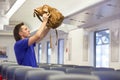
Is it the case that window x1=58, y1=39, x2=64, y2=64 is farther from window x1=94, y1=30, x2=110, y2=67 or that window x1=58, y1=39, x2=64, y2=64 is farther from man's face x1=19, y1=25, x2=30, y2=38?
man's face x1=19, y1=25, x2=30, y2=38

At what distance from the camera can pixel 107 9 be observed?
19.6 feet

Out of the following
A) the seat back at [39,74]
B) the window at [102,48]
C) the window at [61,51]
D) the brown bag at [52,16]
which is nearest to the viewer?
the seat back at [39,74]

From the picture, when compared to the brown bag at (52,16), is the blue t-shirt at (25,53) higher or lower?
lower

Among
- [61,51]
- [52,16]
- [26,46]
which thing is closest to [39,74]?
[26,46]

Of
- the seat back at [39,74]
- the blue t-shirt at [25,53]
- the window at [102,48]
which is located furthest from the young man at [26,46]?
the window at [102,48]

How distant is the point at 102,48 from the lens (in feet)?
27.2

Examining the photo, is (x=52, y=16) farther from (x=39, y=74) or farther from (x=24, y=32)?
(x=39, y=74)

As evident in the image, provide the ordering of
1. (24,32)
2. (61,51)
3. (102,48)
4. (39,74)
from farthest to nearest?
(61,51)
(102,48)
(24,32)
(39,74)

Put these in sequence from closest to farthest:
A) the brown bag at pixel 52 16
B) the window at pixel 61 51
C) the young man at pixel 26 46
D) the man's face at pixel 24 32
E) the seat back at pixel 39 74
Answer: the seat back at pixel 39 74 < the young man at pixel 26 46 < the brown bag at pixel 52 16 < the man's face at pixel 24 32 < the window at pixel 61 51

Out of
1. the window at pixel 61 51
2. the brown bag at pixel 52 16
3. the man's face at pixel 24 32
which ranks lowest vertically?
the window at pixel 61 51

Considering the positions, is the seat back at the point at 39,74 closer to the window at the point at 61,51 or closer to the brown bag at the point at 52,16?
the brown bag at the point at 52,16

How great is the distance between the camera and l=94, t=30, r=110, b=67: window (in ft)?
26.1

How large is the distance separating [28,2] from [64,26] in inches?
80.1

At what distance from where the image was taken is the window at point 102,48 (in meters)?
7.96
